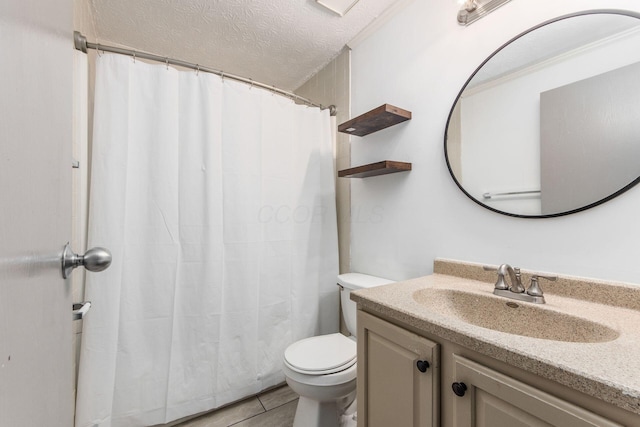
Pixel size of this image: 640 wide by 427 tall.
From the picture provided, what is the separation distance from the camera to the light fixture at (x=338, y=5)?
4.77ft

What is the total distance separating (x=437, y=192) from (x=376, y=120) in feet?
1.74

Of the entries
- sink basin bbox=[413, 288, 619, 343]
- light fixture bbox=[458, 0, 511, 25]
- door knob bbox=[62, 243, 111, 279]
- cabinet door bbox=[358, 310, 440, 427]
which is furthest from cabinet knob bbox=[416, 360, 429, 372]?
light fixture bbox=[458, 0, 511, 25]

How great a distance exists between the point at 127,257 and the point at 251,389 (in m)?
1.07

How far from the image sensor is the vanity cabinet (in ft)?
1.68

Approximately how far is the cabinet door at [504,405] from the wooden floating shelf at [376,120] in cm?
114

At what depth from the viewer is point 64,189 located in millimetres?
591

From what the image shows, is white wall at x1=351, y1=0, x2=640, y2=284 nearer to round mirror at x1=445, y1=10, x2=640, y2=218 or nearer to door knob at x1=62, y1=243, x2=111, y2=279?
round mirror at x1=445, y1=10, x2=640, y2=218

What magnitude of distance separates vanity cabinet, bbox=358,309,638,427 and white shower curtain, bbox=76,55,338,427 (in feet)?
2.92

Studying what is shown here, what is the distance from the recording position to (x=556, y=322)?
31.7 inches

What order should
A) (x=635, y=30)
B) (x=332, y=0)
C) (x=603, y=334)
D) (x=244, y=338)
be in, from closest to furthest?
(x=603, y=334), (x=635, y=30), (x=332, y=0), (x=244, y=338)

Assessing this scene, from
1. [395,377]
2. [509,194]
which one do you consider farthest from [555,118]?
[395,377]

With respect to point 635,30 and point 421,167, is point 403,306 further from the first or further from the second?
point 635,30

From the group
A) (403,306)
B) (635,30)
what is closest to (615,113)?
(635,30)

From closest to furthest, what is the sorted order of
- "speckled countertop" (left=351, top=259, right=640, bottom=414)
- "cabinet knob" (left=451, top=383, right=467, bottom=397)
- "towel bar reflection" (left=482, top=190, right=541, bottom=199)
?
1. "speckled countertop" (left=351, top=259, right=640, bottom=414)
2. "cabinet knob" (left=451, top=383, right=467, bottom=397)
3. "towel bar reflection" (left=482, top=190, right=541, bottom=199)
